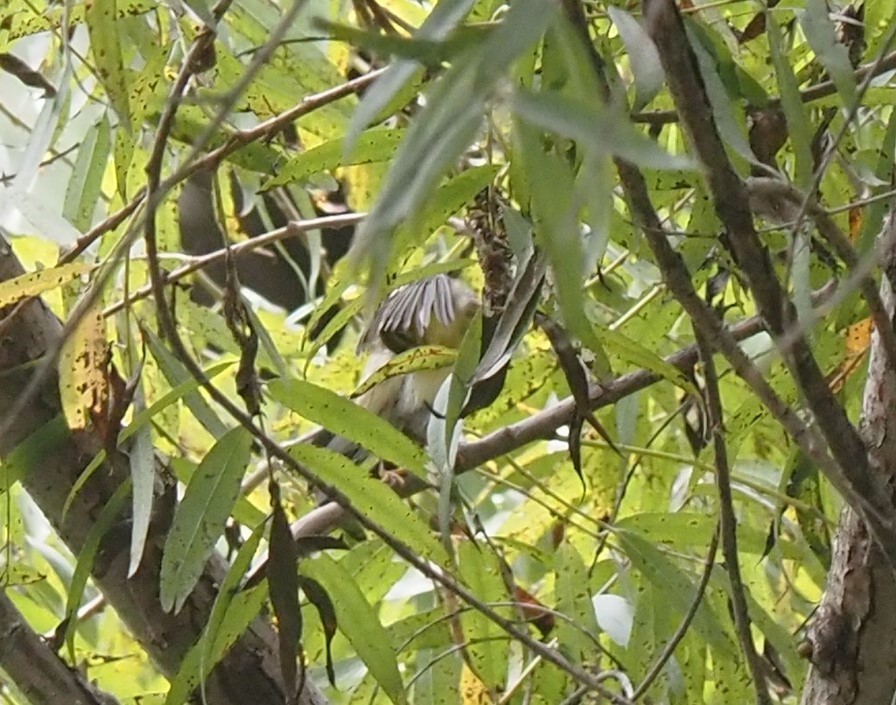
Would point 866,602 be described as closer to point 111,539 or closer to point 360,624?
point 360,624

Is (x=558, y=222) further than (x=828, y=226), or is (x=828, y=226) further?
(x=828, y=226)

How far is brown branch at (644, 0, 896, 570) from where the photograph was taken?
399mm

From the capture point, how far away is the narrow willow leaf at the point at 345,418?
62 centimetres

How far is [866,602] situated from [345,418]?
0.79 feet

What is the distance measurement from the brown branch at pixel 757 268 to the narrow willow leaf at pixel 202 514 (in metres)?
0.24

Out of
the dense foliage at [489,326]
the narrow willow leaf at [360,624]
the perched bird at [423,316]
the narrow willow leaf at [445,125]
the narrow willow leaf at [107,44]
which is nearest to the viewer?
the narrow willow leaf at [445,125]

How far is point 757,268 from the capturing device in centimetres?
44

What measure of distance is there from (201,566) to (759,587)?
0.38 metres

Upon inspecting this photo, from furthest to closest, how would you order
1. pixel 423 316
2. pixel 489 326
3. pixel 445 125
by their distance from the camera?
pixel 423 316 → pixel 489 326 → pixel 445 125

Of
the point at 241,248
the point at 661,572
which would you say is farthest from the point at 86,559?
the point at 661,572

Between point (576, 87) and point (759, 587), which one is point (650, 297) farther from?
point (576, 87)

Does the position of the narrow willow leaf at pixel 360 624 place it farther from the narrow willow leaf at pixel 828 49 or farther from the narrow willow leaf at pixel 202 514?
the narrow willow leaf at pixel 828 49

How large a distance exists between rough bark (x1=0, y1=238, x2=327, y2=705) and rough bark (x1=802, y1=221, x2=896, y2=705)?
257 mm

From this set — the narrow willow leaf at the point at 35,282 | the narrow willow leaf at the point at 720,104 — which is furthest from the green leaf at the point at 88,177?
the narrow willow leaf at the point at 720,104
